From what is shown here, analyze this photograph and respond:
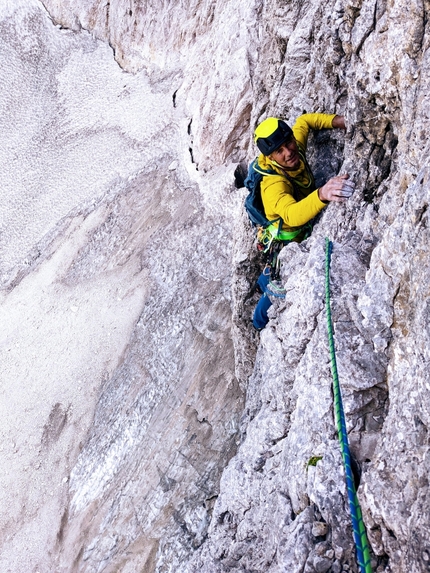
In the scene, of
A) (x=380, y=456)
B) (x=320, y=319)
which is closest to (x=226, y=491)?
(x=320, y=319)

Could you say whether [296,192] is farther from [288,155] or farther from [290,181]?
[288,155]

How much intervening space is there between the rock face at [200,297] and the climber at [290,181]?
35cm

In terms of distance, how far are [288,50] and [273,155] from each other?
3255 millimetres

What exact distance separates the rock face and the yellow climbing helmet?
0.92 metres

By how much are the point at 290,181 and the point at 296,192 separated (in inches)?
10.8

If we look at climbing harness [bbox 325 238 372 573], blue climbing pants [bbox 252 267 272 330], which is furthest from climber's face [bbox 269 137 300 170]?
climbing harness [bbox 325 238 372 573]

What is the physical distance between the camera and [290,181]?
7410 mm

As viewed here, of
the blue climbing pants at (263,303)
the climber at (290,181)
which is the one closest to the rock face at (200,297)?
the climber at (290,181)

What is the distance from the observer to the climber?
672cm

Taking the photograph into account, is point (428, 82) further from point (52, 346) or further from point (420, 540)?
point (52, 346)

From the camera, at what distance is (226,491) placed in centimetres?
736

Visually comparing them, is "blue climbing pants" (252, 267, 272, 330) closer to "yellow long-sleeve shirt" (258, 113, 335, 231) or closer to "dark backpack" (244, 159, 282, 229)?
"dark backpack" (244, 159, 282, 229)

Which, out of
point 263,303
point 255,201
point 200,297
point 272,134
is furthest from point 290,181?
point 200,297

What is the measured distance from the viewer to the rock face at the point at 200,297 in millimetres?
4988
